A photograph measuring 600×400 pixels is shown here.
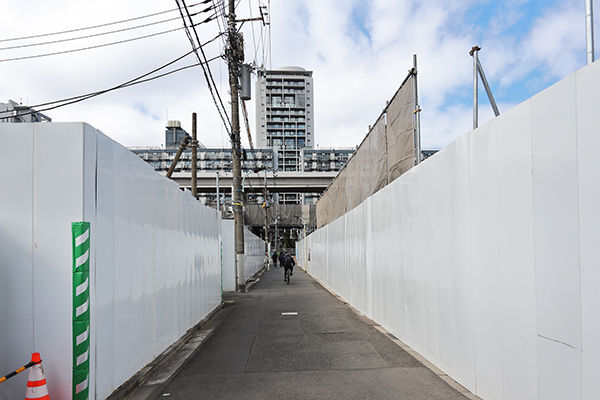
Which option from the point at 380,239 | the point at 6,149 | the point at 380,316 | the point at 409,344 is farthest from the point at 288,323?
the point at 6,149

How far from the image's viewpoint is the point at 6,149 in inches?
177

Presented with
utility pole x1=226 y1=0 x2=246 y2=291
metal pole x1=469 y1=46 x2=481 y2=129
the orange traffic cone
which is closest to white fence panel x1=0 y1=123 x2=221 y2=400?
the orange traffic cone

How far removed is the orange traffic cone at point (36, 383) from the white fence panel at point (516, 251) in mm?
4282

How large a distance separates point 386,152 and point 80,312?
741cm

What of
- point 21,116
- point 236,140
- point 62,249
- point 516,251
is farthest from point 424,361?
point 21,116

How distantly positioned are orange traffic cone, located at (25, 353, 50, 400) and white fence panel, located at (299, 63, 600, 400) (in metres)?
4.28

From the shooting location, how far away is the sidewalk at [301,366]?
525 centimetres

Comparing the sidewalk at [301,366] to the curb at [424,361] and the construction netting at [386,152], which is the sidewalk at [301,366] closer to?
the curb at [424,361]

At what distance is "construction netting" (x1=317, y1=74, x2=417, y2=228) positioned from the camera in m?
8.05

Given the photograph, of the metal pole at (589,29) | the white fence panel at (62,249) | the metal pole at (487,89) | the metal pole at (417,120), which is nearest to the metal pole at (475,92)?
the metal pole at (487,89)

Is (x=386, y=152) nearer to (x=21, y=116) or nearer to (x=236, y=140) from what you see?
(x=236, y=140)

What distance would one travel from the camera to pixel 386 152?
10109mm

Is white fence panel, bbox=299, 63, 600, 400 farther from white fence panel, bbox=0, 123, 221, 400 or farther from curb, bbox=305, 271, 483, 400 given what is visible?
white fence panel, bbox=0, 123, 221, 400

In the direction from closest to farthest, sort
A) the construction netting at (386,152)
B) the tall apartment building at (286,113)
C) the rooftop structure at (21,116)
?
the construction netting at (386,152) < the rooftop structure at (21,116) < the tall apartment building at (286,113)
